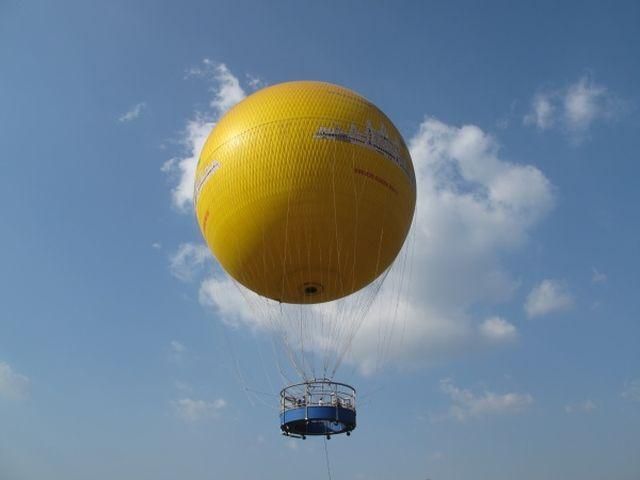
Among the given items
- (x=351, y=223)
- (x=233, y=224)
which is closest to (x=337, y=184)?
(x=351, y=223)

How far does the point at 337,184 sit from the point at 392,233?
10.6 feet

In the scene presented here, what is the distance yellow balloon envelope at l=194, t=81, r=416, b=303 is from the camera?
18.3m


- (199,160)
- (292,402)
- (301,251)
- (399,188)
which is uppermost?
(199,160)

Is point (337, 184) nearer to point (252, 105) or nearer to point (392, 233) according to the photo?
point (392, 233)

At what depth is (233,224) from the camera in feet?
63.7

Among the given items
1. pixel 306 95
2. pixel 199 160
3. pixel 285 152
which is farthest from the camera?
pixel 199 160

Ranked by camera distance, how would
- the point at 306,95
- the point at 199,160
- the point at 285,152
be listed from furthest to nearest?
the point at 199,160 < the point at 306,95 < the point at 285,152

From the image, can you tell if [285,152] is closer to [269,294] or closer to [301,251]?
[301,251]

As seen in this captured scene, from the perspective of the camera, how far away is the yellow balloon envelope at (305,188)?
60.2ft

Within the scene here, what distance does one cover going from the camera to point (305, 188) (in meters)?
18.2

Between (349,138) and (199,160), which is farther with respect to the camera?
(199,160)

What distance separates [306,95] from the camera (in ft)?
64.2

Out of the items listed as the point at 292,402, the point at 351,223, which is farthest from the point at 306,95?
the point at 292,402

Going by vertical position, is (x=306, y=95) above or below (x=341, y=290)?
above
